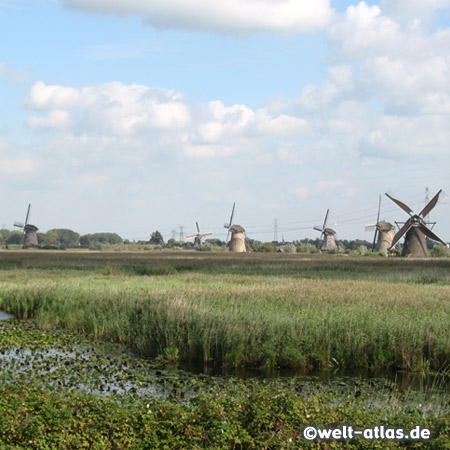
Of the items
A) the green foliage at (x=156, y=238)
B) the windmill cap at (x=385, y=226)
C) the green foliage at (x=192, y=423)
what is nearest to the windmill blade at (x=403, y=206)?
the windmill cap at (x=385, y=226)

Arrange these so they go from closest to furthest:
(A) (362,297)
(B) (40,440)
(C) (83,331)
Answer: (B) (40,440), (C) (83,331), (A) (362,297)

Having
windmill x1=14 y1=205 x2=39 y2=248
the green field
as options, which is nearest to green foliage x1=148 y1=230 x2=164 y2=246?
windmill x1=14 y1=205 x2=39 y2=248

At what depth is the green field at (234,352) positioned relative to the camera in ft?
25.9

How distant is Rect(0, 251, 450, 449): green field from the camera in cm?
789

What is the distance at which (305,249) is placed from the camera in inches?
4739

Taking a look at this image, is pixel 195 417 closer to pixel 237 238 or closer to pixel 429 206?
pixel 429 206

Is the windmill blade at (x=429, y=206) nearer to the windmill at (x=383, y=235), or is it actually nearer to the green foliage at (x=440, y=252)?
the green foliage at (x=440, y=252)

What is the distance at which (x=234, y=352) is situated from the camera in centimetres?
1391

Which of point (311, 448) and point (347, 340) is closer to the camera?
point (311, 448)

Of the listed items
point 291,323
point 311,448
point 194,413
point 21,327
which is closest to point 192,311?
point 291,323

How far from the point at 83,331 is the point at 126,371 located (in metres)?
6.07

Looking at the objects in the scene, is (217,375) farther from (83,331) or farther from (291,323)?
(83,331)

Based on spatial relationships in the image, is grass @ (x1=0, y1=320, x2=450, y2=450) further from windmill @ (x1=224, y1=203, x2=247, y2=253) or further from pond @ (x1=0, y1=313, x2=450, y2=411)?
windmill @ (x1=224, y1=203, x2=247, y2=253)

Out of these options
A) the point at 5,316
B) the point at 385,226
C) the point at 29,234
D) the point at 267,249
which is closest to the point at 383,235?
the point at 385,226
